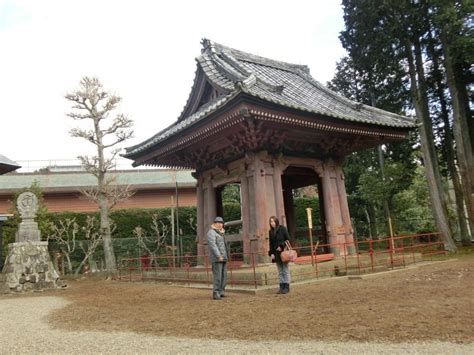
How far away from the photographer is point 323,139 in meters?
13.2

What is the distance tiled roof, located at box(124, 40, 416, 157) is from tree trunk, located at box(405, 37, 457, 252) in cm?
471

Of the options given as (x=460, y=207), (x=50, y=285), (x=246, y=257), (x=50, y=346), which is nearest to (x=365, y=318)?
(x=50, y=346)

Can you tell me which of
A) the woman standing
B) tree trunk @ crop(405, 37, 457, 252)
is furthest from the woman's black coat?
tree trunk @ crop(405, 37, 457, 252)

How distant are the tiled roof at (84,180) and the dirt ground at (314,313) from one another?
19.2m

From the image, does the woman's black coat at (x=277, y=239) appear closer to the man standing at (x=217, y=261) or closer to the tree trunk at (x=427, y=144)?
the man standing at (x=217, y=261)

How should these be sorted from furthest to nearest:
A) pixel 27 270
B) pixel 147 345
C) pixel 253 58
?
pixel 253 58 < pixel 27 270 < pixel 147 345

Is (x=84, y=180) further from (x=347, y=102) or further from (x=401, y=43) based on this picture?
(x=401, y=43)

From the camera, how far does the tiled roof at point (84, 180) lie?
91.8ft

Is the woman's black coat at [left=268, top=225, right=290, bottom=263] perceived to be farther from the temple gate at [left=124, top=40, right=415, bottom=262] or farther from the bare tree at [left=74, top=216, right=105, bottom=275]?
the bare tree at [left=74, top=216, right=105, bottom=275]

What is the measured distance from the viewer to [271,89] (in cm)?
1120

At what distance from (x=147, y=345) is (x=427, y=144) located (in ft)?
55.6

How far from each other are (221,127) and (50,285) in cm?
873

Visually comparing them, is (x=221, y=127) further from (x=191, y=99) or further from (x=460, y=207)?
(x=460, y=207)

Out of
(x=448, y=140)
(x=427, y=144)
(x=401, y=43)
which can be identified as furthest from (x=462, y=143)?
(x=401, y=43)
